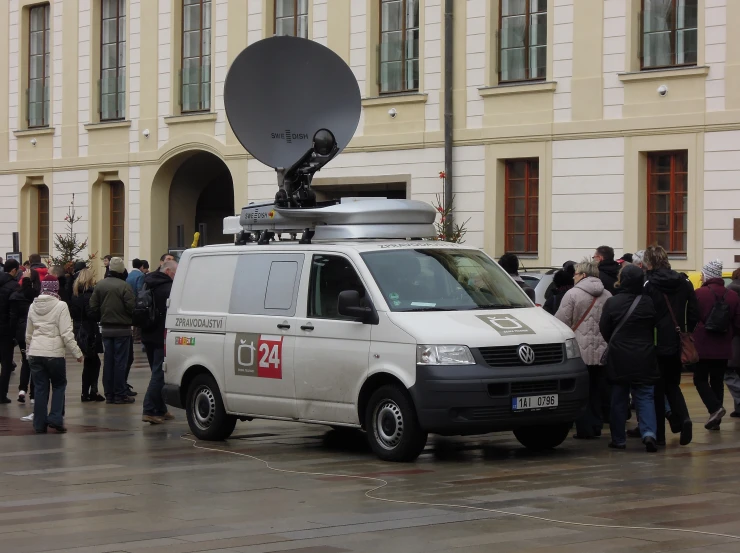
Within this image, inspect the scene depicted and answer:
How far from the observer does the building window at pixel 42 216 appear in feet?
127

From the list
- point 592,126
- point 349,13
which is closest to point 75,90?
point 349,13

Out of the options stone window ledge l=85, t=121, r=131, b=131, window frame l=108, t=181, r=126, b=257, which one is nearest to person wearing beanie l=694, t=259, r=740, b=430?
A: stone window ledge l=85, t=121, r=131, b=131

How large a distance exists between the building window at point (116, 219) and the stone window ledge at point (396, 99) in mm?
9253

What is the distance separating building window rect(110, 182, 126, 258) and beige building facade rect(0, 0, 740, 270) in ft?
0.22

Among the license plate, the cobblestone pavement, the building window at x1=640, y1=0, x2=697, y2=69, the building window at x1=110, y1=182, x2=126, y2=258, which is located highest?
the building window at x1=640, y1=0, x2=697, y2=69

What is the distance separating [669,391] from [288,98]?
5.47 m

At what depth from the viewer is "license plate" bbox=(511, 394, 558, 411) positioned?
39.7 feet

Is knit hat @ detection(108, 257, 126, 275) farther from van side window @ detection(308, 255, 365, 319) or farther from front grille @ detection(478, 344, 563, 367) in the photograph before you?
front grille @ detection(478, 344, 563, 367)

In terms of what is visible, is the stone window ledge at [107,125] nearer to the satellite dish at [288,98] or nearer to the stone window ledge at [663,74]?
the stone window ledge at [663,74]

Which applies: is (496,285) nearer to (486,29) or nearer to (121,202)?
(486,29)

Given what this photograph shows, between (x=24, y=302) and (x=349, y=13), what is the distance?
13.7 meters

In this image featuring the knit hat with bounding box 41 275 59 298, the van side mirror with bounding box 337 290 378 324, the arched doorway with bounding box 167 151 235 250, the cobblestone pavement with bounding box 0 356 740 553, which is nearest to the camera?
the cobblestone pavement with bounding box 0 356 740 553

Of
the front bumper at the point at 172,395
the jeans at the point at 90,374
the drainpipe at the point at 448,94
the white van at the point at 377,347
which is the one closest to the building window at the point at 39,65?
the drainpipe at the point at 448,94

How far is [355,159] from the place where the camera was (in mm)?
30219
